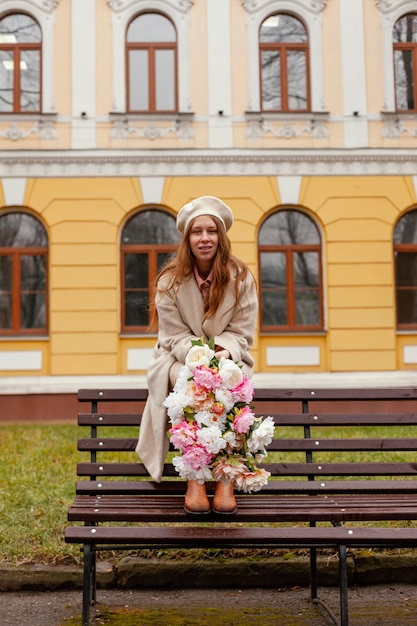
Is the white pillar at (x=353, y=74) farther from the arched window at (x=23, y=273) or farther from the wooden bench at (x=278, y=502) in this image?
the wooden bench at (x=278, y=502)

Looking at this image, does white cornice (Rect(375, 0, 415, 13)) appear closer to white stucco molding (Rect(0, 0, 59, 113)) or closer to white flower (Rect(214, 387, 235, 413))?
white stucco molding (Rect(0, 0, 59, 113))

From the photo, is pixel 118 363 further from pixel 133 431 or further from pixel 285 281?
pixel 285 281

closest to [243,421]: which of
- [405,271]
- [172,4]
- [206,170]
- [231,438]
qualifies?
[231,438]

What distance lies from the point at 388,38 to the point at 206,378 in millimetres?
10830

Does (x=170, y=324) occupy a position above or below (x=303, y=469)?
above

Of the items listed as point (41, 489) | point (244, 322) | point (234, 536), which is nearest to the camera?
point (234, 536)

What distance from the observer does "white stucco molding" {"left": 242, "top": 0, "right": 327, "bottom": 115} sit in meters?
12.0

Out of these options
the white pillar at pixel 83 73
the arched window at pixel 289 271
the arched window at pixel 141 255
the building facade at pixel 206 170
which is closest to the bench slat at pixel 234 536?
the building facade at pixel 206 170

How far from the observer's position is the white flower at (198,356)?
3.17m

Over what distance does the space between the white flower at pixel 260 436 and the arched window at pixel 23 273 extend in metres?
9.09

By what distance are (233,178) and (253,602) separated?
8.96 meters

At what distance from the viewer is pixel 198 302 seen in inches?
141

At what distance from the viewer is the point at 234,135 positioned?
11898mm

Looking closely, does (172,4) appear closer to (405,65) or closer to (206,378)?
(405,65)
